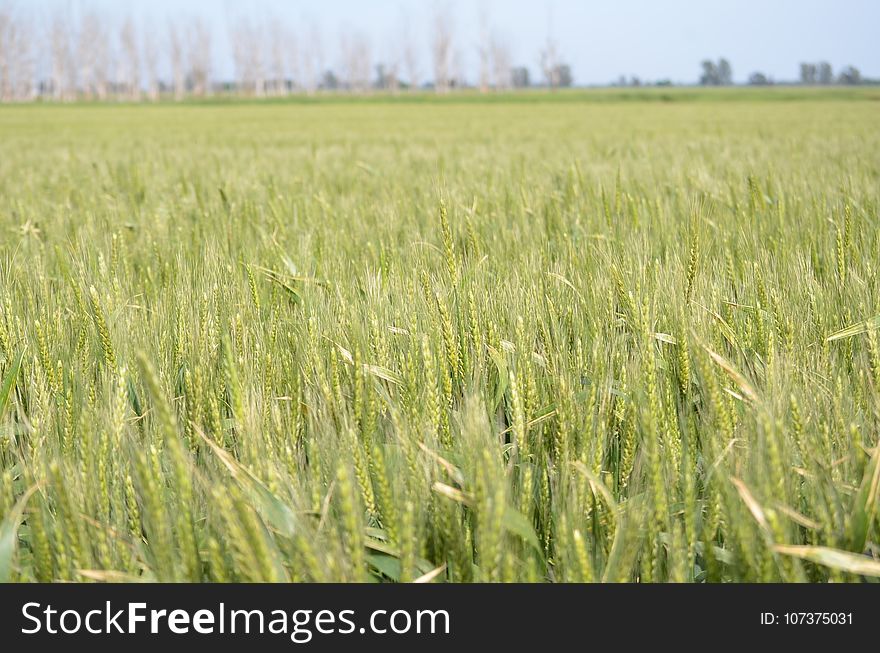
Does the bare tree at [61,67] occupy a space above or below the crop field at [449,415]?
above

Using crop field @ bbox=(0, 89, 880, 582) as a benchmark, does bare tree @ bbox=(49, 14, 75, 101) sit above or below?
above

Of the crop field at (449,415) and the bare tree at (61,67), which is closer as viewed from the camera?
the crop field at (449,415)

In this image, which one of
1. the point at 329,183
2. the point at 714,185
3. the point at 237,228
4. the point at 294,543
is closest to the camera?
the point at 294,543

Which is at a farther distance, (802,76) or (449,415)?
(802,76)

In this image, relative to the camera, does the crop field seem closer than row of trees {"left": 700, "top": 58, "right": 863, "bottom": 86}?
Yes

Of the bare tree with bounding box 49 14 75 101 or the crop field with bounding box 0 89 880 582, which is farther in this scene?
the bare tree with bounding box 49 14 75 101

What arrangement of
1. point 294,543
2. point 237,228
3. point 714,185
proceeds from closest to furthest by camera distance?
point 294,543 → point 237,228 → point 714,185

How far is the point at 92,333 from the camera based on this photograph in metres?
1.51

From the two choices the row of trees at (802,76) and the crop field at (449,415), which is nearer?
the crop field at (449,415)
